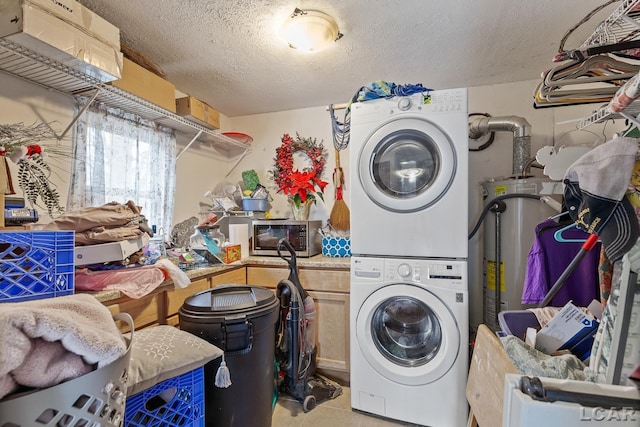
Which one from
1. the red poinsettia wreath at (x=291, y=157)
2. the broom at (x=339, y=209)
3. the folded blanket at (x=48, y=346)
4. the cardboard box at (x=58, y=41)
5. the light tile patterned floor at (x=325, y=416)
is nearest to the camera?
the folded blanket at (x=48, y=346)

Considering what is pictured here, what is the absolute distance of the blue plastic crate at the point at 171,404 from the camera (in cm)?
92

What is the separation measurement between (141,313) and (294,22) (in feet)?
5.59

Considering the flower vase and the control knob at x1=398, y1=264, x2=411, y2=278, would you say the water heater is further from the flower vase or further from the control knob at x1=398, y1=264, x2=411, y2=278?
the flower vase

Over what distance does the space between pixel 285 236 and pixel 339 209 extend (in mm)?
531

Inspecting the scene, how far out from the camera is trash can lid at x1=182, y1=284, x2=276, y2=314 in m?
1.27

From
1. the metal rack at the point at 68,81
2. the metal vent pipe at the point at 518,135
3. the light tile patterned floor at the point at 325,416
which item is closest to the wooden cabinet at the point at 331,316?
the light tile patterned floor at the point at 325,416

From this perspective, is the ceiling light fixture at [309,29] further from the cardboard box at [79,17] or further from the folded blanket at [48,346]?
the folded blanket at [48,346]

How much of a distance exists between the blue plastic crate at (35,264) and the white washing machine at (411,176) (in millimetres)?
1331

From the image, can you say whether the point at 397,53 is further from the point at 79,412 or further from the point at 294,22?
the point at 79,412

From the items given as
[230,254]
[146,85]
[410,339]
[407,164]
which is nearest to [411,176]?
[407,164]

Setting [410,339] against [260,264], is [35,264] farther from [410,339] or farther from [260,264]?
[410,339]

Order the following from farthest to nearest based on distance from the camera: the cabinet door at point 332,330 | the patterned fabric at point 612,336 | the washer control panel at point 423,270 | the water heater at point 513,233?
the cabinet door at point 332,330 → the water heater at point 513,233 → the washer control panel at point 423,270 → the patterned fabric at point 612,336

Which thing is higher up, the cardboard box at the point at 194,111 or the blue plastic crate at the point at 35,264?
the cardboard box at the point at 194,111

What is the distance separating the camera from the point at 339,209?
251cm
